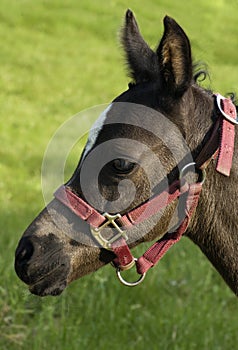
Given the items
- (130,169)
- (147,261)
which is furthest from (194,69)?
(147,261)

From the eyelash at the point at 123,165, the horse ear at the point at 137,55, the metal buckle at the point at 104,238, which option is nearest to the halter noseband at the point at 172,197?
the metal buckle at the point at 104,238

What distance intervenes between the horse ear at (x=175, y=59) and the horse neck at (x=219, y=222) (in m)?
0.18

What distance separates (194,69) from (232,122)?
0.29 meters

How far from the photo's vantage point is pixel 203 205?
289 cm

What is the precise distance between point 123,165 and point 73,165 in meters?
5.71

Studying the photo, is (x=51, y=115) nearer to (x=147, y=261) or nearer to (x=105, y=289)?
(x=105, y=289)

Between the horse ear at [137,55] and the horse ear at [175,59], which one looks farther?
the horse ear at [137,55]

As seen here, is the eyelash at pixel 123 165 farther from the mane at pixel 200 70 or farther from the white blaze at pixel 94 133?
the mane at pixel 200 70

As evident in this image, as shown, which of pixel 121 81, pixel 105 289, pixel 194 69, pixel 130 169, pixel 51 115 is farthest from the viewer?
pixel 121 81

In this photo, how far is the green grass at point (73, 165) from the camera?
4516 mm

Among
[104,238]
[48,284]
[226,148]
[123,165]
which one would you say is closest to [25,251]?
[48,284]

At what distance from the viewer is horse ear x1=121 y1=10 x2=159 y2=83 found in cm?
288

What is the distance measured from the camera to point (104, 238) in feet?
9.30

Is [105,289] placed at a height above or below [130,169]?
below
